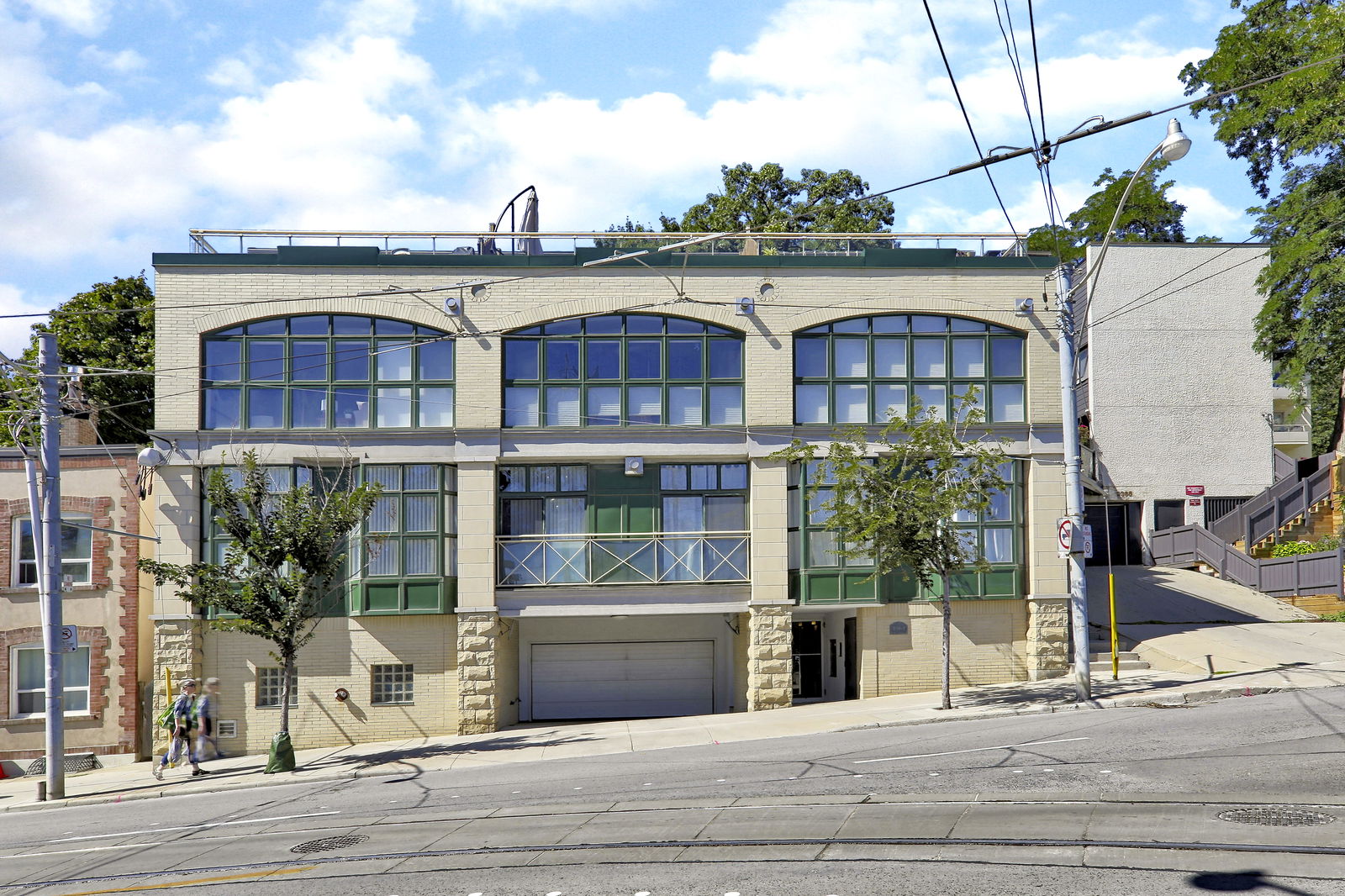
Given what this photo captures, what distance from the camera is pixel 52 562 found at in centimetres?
1805

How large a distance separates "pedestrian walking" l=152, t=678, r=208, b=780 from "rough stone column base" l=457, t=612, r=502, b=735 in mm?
4477

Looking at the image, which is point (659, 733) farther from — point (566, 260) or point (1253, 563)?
point (1253, 563)

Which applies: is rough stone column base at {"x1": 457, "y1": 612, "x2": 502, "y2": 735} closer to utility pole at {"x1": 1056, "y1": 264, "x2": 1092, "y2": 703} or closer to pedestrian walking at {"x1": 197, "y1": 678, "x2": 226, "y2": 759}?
pedestrian walking at {"x1": 197, "y1": 678, "x2": 226, "y2": 759}

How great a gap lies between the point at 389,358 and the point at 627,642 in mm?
7414

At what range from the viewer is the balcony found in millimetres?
21516

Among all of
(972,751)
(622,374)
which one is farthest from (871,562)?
(972,751)

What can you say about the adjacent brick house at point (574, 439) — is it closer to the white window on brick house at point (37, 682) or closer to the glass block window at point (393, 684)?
the glass block window at point (393, 684)

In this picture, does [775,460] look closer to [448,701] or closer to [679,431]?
[679,431]

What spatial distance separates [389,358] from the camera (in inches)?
853

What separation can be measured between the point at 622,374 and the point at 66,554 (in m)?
11.6

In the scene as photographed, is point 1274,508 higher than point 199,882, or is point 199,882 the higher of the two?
point 1274,508

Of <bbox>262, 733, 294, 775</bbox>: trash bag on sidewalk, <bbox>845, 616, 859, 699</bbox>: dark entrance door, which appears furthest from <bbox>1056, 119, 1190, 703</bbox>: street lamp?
<bbox>262, 733, 294, 775</bbox>: trash bag on sidewalk

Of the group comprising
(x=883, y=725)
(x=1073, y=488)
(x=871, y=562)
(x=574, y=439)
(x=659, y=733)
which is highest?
(x=574, y=439)

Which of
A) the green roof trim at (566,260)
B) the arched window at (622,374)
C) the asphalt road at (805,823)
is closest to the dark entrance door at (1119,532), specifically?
the green roof trim at (566,260)
